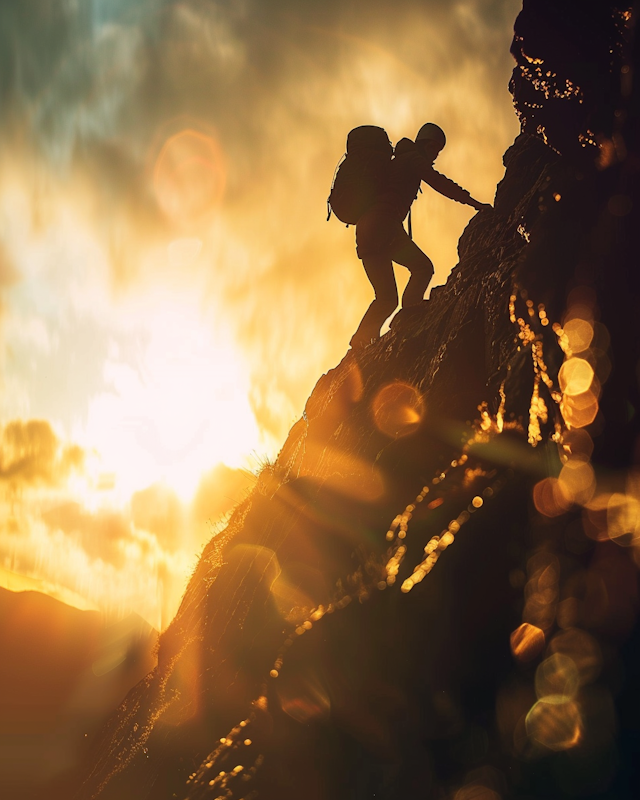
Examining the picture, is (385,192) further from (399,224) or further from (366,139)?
(366,139)

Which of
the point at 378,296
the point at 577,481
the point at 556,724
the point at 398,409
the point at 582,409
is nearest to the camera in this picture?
the point at 582,409

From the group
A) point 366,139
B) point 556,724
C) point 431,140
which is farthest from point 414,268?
point 556,724

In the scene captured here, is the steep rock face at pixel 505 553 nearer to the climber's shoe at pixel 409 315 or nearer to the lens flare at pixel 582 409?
the lens flare at pixel 582 409

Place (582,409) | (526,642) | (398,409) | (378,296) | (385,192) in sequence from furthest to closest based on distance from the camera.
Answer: (378,296) → (385,192) → (398,409) → (526,642) → (582,409)

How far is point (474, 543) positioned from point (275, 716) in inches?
95.9

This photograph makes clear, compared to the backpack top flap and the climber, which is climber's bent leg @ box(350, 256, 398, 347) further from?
the backpack top flap

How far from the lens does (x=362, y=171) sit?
726 cm

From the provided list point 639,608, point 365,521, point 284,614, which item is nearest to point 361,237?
point 365,521

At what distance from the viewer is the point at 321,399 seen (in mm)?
9250

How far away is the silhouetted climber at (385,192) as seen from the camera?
283 inches

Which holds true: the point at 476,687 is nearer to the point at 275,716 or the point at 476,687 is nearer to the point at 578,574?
the point at 578,574

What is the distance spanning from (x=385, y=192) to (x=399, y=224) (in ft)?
1.56

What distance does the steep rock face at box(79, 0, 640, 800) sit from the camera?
403 centimetres

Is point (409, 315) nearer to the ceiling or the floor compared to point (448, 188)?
nearer to the floor
